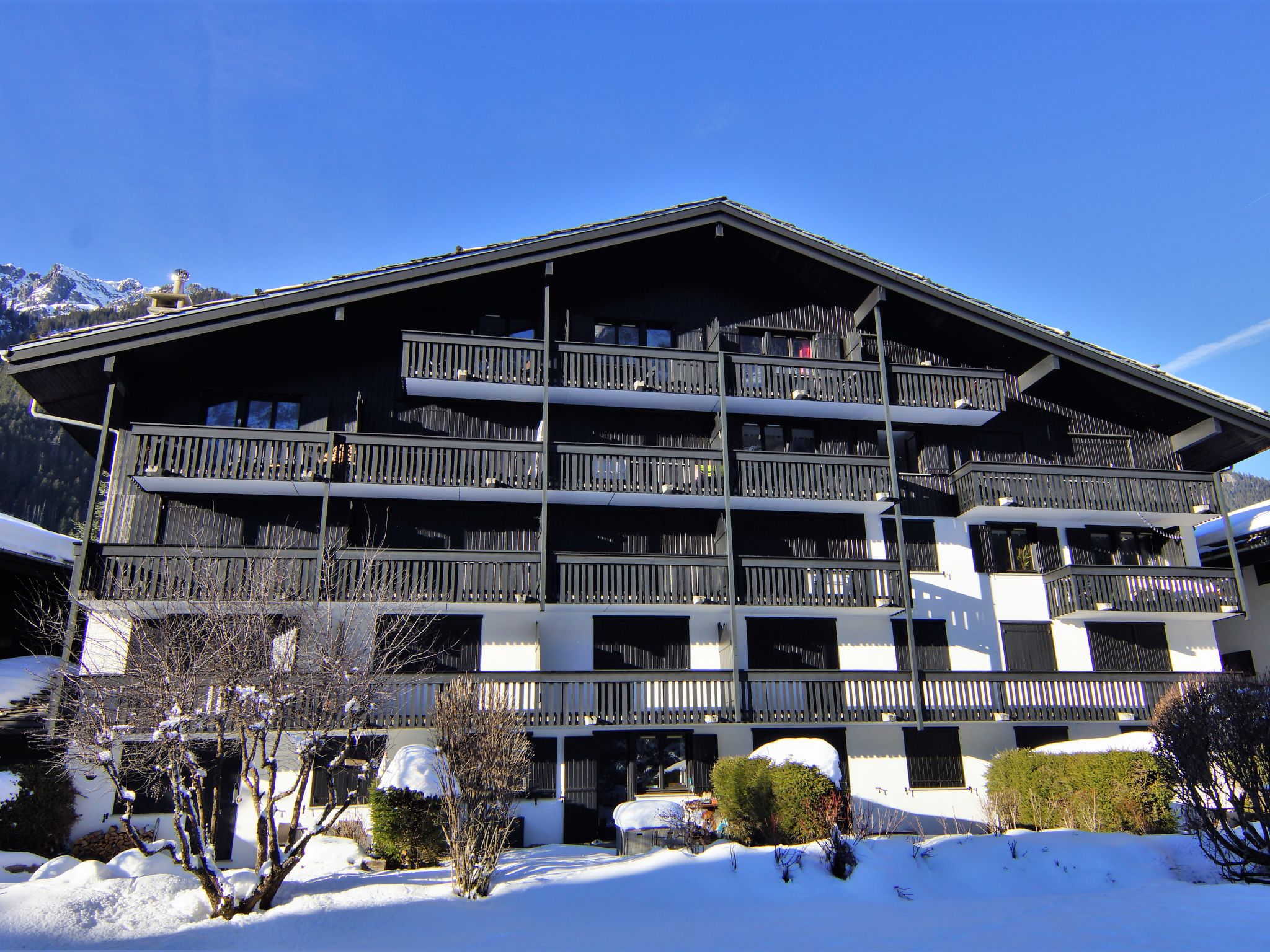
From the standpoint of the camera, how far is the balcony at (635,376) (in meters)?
22.6

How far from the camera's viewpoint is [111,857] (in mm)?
16953

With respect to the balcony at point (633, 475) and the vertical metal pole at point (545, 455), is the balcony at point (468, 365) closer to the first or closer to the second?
the vertical metal pole at point (545, 455)

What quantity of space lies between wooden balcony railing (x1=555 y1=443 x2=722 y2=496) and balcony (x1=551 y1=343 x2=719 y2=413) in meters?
1.61

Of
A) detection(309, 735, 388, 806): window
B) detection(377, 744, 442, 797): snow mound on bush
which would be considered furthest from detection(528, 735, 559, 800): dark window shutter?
detection(377, 744, 442, 797): snow mound on bush

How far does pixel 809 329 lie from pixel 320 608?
15046mm

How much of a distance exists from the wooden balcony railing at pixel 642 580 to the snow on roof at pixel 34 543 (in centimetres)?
1238

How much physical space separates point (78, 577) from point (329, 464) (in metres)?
5.31

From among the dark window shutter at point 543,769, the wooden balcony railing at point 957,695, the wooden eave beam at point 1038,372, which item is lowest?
the dark window shutter at point 543,769

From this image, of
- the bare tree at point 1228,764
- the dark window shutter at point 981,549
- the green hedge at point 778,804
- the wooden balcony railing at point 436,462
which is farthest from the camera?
the dark window shutter at point 981,549

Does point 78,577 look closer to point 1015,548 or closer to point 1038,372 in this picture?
point 1015,548

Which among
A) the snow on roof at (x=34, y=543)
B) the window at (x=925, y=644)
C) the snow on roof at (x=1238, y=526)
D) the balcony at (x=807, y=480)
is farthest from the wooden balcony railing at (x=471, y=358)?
the snow on roof at (x=1238, y=526)

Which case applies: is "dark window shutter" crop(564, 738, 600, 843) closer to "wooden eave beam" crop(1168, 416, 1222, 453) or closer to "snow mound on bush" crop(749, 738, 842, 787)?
"snow mound on bush" crop(749, 738, 842, 787)

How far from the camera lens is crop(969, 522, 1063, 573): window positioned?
78.0 ft

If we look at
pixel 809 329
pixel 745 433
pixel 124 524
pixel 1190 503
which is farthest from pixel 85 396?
pixel 1190 503
